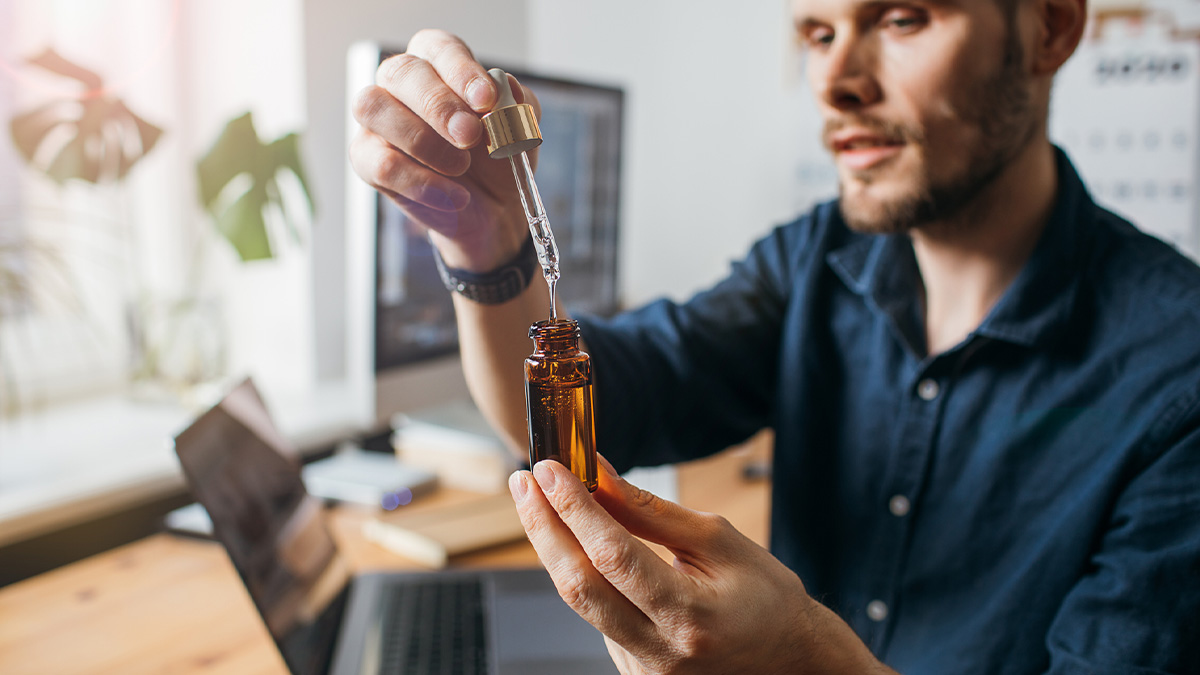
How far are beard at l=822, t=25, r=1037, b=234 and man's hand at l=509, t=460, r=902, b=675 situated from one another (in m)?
0.44

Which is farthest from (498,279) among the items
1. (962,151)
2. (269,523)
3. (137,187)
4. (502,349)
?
(137,187)

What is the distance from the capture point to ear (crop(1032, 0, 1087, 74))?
733 millimetres

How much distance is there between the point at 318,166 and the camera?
4.57ft

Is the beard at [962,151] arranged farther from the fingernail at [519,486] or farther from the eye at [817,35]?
the fingernail at [519,486]

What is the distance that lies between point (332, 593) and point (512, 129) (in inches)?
23.7

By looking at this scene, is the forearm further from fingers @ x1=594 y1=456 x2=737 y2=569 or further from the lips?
the lips

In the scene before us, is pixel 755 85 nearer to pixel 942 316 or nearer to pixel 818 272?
pixel 818 272

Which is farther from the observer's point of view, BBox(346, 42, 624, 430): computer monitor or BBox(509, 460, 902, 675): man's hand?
BBox(346, 42, 624, 430): computer monitor

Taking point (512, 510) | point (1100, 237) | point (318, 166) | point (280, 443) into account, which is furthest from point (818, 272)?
point (318, 166)

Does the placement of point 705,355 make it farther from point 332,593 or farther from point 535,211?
point 535,211

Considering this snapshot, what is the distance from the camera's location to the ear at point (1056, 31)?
733 mm

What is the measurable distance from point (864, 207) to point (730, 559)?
1.51ft

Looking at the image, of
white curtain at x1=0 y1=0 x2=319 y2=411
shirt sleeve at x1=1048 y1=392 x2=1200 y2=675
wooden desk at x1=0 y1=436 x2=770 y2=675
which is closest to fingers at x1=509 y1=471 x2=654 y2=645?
wooden desk at x1=0 y1=436 x2=770 y2=675

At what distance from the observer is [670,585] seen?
0.35 meters
